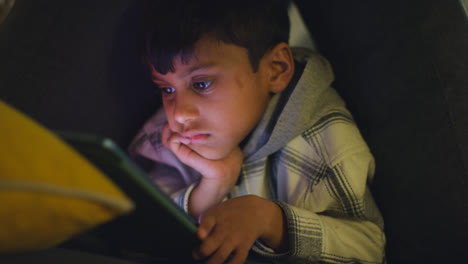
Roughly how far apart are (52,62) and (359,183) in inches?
29.8

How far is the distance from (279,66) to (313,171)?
0.30m

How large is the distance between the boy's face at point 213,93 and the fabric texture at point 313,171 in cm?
10

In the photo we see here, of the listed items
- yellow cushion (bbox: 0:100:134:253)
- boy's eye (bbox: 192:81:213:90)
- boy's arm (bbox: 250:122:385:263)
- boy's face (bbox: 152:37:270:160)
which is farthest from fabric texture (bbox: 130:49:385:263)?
yellow cushion (bbox: 0:100:134:253)

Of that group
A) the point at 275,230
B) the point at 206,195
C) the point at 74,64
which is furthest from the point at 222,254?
the point at 74,64

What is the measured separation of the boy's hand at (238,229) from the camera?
49 cm

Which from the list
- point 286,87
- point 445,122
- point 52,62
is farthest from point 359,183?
point 52,62

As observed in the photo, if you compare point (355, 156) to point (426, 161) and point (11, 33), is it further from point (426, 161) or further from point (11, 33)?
point (11, 33)

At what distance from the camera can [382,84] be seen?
695 mm

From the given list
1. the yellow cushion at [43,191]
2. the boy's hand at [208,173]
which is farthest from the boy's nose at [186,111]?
the yellow cushion at [43,191]

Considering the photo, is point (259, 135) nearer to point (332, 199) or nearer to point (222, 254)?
point (332, 199)

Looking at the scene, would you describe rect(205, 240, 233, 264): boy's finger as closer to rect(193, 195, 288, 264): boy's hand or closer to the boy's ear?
rect(193, 195, 288, 264): boy's hand

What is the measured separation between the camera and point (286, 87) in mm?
824

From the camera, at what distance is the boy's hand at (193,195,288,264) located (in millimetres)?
490

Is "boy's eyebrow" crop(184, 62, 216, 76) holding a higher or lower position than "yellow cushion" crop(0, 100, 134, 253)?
lower
